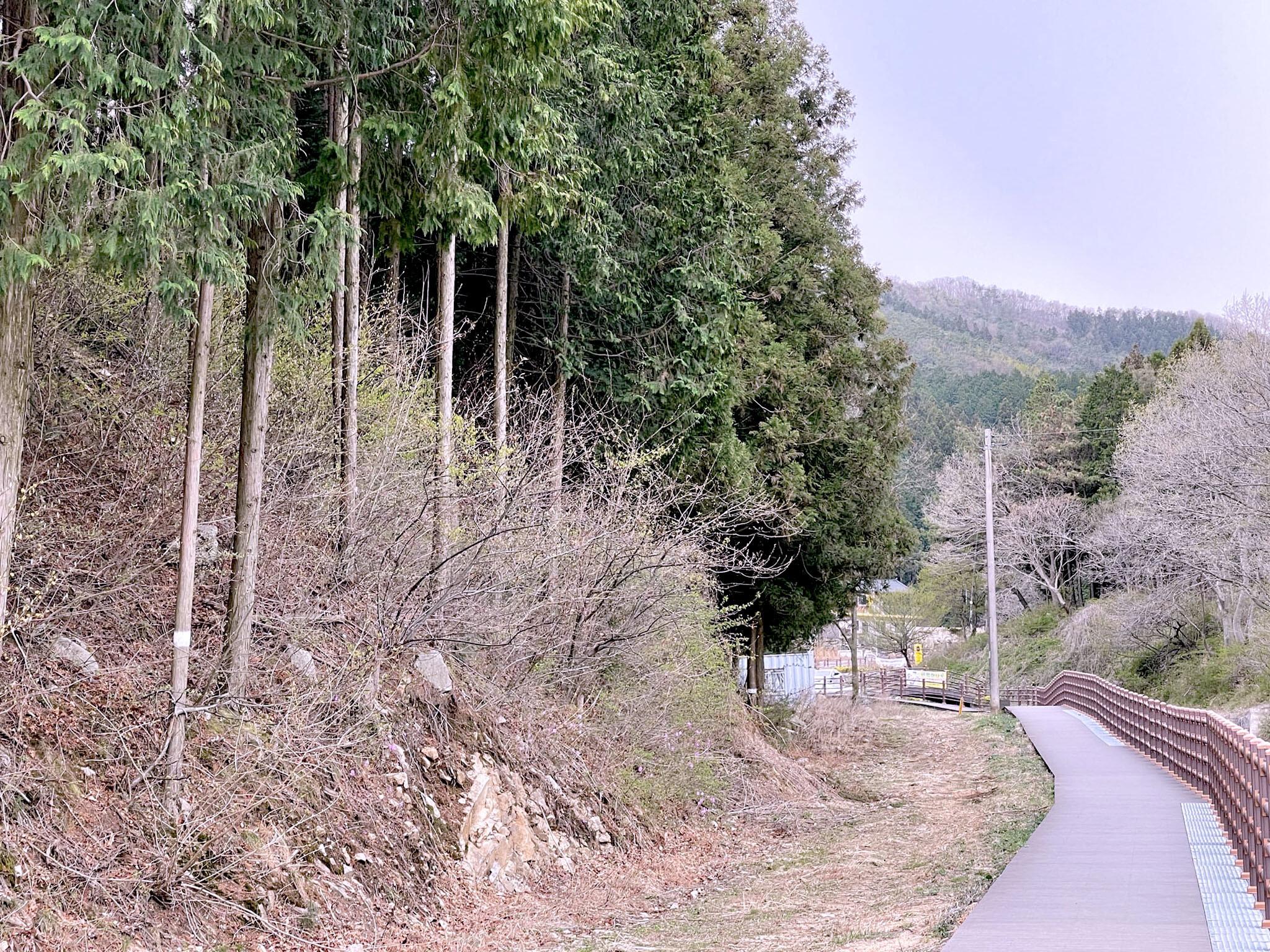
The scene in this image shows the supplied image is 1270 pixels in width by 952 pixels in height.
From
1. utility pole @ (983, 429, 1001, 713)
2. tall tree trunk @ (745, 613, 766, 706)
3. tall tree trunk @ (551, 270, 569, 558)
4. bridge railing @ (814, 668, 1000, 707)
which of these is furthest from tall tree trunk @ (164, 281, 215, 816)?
bridge railing @ (814, 668, 1000, 707)

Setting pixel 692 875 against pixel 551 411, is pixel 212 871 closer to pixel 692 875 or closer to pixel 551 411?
pixel 692 875

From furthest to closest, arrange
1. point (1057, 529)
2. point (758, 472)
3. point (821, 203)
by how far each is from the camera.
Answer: point (1057, 529) < point (821, 203) < point (758, 472)

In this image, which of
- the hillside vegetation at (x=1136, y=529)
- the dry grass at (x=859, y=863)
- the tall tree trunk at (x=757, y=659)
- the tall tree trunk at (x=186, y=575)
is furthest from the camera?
the hillside vegetation at (x=1136, y=529)

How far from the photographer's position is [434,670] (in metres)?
11.4

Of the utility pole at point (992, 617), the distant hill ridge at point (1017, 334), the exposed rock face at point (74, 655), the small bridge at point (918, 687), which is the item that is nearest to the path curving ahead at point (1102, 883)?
the exposed rock face at point (74, 655)

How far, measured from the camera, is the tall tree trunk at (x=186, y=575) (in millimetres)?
7824

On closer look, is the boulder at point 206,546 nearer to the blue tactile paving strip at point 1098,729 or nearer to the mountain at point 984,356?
the blue tactile paving strip at point 1098,729

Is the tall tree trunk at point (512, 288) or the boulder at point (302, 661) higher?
the tall tree trunk at point (512, 288)

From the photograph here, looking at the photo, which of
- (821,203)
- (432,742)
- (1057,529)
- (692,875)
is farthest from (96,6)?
(1057,529)

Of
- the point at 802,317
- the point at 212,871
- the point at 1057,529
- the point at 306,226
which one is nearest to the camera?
the point at 212,871

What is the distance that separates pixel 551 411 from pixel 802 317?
837 cm

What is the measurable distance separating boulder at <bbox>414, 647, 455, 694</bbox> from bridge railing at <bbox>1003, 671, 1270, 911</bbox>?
7009mm

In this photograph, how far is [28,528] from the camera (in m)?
8.27

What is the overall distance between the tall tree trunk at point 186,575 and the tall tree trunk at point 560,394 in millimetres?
6811
